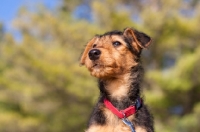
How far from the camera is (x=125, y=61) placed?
574 cm

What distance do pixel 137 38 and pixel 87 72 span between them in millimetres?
12804

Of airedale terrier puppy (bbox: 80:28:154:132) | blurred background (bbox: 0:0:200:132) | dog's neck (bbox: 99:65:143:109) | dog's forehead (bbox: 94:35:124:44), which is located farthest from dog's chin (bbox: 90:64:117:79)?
blurred background (bbox: 0:0:200:132)

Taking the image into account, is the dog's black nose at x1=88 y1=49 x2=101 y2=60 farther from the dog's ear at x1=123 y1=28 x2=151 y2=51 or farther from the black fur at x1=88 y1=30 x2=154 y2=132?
the dog's ear at x1=123 y1=28 x2=151 y2=51

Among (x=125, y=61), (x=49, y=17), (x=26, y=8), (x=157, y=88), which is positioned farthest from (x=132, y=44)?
(x=26, y=8)

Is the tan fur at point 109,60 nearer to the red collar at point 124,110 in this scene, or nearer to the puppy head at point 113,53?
the puppy head at point 113,53

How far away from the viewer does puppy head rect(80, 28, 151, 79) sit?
5512 millimetres

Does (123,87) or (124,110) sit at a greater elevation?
(123,87)

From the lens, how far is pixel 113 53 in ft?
18.5

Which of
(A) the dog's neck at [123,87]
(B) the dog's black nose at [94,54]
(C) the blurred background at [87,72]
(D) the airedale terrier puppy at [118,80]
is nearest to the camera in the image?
(D) the airedale terrier puppy at [118,80]

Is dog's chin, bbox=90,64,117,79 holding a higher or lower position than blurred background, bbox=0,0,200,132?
lower

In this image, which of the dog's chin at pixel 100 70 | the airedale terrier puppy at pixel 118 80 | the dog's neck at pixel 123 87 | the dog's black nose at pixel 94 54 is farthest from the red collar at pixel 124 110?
the dog's black nose at pixel 94 54

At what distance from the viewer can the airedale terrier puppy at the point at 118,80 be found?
213 inches

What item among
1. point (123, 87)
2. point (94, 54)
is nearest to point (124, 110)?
point (123, 87)

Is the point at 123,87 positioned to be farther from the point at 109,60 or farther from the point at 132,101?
the point at 109,60
